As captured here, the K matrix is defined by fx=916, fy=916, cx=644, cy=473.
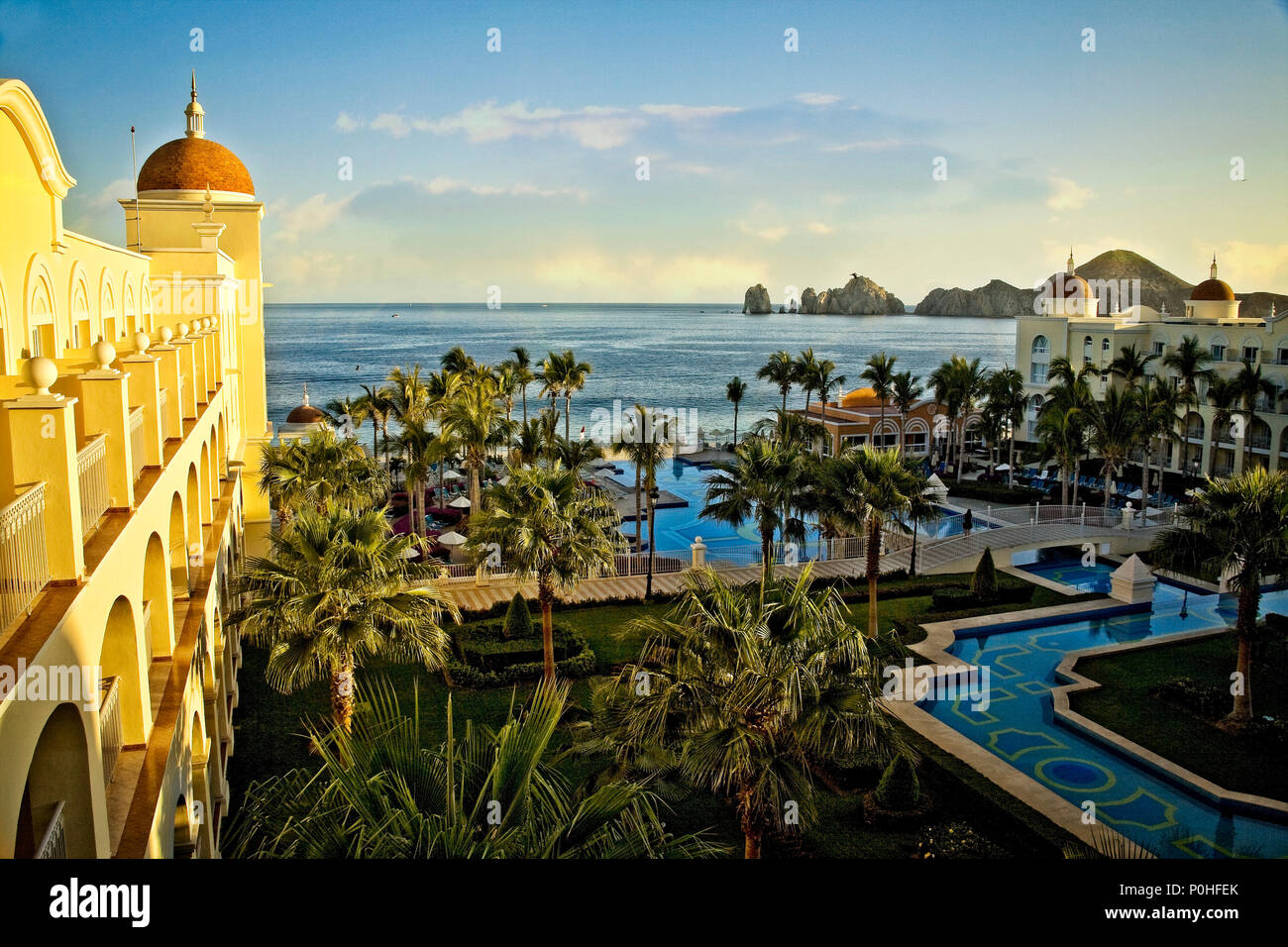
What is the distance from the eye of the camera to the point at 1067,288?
57.5 metres

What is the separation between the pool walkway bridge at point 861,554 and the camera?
27031mm

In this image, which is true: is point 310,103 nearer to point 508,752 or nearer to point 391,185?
point 508,752

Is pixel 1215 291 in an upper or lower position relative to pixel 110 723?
upper

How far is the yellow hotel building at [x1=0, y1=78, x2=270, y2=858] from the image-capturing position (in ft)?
19.4

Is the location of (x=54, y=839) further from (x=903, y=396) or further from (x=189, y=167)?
(x=903, y=396)

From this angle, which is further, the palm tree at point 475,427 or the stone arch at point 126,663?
the palm tree at point 475,427

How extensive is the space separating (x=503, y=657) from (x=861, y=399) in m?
35.5

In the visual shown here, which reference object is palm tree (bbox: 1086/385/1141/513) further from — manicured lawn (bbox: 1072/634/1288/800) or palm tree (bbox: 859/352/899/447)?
manicured lawn (bbox: 1072/634/1288/800)

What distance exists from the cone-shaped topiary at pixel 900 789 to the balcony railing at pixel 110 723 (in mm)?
11474

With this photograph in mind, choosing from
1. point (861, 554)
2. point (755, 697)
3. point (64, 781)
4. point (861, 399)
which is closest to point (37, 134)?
point (64, 781)

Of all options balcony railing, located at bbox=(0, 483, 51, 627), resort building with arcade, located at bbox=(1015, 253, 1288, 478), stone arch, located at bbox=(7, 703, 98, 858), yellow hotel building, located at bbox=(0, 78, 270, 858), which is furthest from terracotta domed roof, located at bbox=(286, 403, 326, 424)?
balcony railing, located at bbox=(0, 483, 51, 627)

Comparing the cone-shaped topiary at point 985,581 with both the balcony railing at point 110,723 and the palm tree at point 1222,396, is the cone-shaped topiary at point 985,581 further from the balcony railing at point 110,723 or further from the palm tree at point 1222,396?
the balcony railing at point 110,723

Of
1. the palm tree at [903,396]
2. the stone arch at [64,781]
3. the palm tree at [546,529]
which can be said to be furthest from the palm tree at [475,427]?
the palm tree at [903,396]
